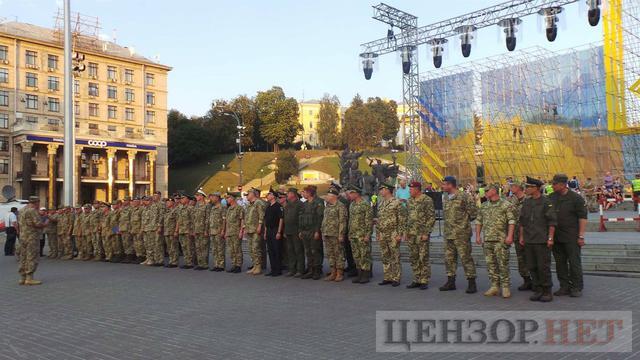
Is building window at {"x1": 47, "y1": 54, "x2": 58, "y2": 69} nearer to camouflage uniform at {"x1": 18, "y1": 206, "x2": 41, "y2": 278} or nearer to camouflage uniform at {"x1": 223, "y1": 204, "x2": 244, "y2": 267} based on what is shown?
camouflage uniform at {"x1": 18, "y1": 206, "x2": 41, "y2": 278}

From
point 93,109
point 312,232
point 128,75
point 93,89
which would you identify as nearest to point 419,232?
point 312,232

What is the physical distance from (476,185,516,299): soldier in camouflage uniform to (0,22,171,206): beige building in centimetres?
5347

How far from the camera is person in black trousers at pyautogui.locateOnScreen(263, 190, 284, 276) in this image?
38.6ft

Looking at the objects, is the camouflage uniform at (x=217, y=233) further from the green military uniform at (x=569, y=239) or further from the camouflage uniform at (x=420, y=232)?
the green military uniform at (x=569, y=239)

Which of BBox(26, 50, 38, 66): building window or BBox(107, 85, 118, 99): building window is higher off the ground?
BBox(26, 50, 38, 66): building window

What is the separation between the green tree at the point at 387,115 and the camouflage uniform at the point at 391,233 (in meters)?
89.0

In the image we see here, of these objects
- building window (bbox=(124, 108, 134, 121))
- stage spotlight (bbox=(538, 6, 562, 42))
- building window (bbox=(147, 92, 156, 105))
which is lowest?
stage spotlight (bbox=(538, 6, 562, 42))

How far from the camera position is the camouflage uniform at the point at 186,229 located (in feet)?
43.7

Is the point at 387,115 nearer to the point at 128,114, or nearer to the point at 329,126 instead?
the point at 329,126

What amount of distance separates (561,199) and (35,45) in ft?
202

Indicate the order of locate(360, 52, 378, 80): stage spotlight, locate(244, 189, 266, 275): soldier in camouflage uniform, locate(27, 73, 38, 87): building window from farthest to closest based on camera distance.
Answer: locate(27, 73, 38, 87): building window
locate(360, 52, 378, 80): stage spotlight
locate(244, 189, 266, 275): soldier in camouflage uniform

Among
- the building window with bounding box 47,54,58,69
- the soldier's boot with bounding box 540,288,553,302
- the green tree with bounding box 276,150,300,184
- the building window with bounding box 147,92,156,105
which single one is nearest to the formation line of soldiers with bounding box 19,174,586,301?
the soldier's boot with bounding box 540,288,553,302

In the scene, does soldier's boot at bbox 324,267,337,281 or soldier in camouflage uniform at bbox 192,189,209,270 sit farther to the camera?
soldier in camouflage uniform at bbox 192,189,209,270

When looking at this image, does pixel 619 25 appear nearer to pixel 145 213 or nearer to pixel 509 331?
pixel 145 213
